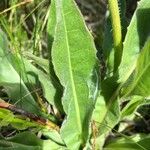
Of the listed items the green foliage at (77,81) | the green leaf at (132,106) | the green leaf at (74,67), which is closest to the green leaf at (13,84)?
the green foliage at (77,81)

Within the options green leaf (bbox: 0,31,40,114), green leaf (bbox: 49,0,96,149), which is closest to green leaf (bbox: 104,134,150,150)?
green leaf (bbox: 49,0,96,149)

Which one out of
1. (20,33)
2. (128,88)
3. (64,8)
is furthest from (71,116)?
(20,33)

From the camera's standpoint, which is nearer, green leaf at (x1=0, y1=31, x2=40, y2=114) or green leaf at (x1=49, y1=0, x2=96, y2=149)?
green leaf at (x1=49, y1=0, x2=96, y2=149)

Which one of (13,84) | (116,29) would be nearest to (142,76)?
(116,29)

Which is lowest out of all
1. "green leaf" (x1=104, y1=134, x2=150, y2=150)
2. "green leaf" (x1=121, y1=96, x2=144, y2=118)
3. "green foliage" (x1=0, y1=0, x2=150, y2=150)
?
"green leaf" (x1=104, y1=134, x2=150, y2=150)

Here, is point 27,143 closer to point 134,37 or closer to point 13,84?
point 13,84

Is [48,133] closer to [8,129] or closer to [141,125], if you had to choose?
[8,129]

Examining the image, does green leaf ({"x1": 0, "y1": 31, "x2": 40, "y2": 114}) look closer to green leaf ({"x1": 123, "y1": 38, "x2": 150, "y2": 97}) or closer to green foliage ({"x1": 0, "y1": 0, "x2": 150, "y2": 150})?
green foliage ({"x1": 0, "y1": 0, "x2": 150, "y2": 150})
